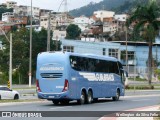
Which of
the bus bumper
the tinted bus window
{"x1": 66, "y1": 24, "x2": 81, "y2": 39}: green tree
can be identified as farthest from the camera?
{"x1": 66, "y1": 24, "x2": 81, "y2": 39}: green tree

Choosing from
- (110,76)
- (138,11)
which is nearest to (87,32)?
(138,11)

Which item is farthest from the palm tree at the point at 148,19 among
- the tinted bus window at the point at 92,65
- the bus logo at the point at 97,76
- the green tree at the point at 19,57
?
the bus logo at the point at 97,76

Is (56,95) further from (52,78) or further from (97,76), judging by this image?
(97,76)

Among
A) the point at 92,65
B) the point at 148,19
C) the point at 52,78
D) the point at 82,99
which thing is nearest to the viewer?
the point at 52,78

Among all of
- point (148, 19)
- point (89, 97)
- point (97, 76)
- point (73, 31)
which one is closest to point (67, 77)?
point (89, 97)

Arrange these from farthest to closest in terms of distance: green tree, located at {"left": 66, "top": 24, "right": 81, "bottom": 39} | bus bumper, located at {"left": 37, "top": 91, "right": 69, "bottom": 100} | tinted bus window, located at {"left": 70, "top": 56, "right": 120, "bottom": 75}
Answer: green tree, located at {"left": 66, "top": 24, "right": 81, "bottom": 39}, tinted bus window, located at {"left": 70, "top": 56, "right": 120, "bottom": 75}, bus bumper, located at {"left": 37, "top": 91, "right": 69, "bottom": 100}

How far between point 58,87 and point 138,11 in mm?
40632

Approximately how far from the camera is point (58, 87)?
Answer: 1145 inches

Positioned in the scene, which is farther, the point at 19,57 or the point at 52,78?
the point at 19,57

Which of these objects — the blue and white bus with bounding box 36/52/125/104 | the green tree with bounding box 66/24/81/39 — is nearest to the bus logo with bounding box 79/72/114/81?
the blue and white bus with bounding box 36/52/125/104

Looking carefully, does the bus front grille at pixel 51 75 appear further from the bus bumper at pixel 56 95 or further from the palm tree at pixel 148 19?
the palm tree at pixel 148 19

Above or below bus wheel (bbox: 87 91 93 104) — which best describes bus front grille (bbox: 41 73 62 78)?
above

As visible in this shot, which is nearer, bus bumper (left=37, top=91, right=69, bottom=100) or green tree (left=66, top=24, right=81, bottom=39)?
bus bumper (left=37, top=91, right=69, bottom=100)

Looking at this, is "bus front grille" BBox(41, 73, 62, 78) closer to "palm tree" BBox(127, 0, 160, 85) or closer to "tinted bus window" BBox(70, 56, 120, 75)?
"tinted bus window" BBox(70, 56, 120, 75)
